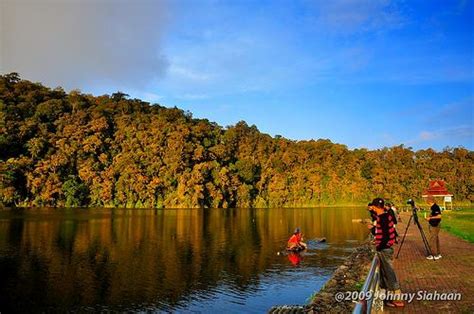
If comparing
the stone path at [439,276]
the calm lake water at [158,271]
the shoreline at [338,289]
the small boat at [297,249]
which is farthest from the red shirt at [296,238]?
the stone path at [439,276]

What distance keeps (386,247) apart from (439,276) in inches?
146

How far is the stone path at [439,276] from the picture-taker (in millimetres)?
8133

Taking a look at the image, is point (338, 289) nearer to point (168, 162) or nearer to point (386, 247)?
point (386, 247)

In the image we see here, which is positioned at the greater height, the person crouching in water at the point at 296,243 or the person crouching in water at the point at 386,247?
the person crouching in water at the point at 386,247

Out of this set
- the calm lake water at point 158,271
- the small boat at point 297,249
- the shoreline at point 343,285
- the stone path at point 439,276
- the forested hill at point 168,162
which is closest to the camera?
the stone path at point 439,276

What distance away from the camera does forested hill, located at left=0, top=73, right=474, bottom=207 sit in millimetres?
75312

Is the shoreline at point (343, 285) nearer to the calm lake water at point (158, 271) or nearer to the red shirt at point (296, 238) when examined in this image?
the calm lake water at point (158, 271)

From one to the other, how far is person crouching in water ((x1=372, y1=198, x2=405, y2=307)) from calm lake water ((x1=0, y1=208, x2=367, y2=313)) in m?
6.24

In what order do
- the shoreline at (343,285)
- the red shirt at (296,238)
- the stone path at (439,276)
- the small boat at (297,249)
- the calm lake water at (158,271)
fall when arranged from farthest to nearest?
the red shirt at (296,238) → the small boat at (297,249) → the calm lake water at (158,271) → the shoreline at (343,285) → the stone path at (439,276)

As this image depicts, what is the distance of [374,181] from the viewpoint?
9762 centimetres

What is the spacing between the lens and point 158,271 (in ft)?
62.8

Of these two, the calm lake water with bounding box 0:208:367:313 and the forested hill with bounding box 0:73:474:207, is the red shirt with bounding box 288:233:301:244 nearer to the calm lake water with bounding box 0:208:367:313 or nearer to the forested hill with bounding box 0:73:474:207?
the calm lake water with bounding box 0:208:367:313

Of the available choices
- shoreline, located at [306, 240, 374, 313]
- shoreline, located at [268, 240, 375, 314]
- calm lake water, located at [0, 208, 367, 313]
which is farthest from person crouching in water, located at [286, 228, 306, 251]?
shoreline, located at [268, 240, 375, 314]

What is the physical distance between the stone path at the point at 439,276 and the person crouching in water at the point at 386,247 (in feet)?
0.99
